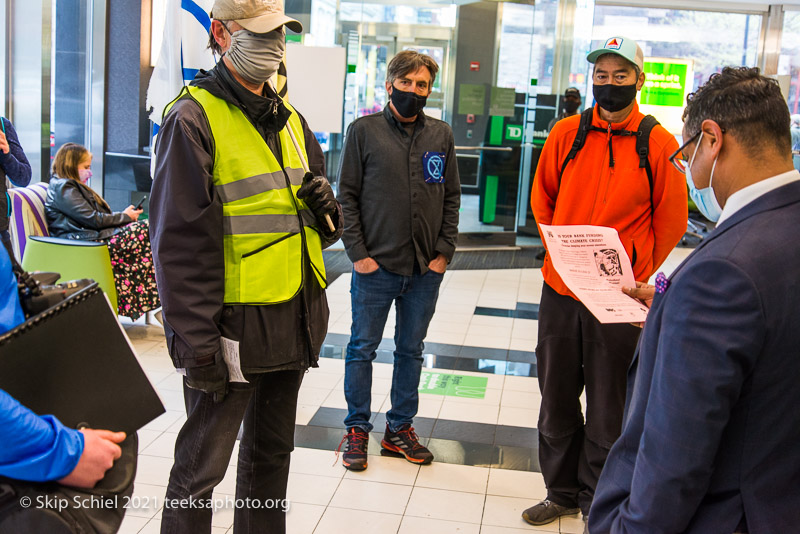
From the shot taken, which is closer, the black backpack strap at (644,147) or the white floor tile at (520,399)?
the black backpack strap at (644,147)

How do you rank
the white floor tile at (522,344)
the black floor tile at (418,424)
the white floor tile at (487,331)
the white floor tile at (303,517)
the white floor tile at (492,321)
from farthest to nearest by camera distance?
the white floor tile at (492,321)
the white floor tile at (487,331)
the white floor tile at (522,344)
the black floor tile at (418,424)
the white floor tile at (303,517)

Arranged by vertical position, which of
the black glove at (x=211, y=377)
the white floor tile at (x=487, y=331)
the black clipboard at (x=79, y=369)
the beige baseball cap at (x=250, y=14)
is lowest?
the white floor tile at (x=487, y=331)

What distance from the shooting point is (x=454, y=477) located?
3.15 m

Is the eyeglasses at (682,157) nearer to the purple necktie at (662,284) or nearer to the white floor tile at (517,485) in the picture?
the purple necktie at (662,284)

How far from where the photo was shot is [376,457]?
10.8ft

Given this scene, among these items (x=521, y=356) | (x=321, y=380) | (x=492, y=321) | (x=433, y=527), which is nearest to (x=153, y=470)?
(x=433, y=527)

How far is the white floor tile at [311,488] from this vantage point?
2.91m

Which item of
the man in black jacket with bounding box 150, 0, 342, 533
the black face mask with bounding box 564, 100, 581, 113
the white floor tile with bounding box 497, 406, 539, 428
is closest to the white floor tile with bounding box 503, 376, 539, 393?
the white floor tile with bounding box 497, 406, 539, 428

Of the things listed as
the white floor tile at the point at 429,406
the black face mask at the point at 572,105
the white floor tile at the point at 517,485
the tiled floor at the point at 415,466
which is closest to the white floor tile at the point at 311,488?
the tiled floor at the point at 415,466

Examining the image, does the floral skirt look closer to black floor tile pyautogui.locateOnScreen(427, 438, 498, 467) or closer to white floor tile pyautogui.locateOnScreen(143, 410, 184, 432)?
white floor tile pyautogui.locateOnScreen(143, 410, 184, 432)

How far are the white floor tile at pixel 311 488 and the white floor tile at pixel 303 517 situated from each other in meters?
0.04

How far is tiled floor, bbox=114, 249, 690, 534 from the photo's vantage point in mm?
2793

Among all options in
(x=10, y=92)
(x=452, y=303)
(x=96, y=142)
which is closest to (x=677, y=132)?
(x=452, y=303)

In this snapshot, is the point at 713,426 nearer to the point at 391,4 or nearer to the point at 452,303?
the point at 452,303
